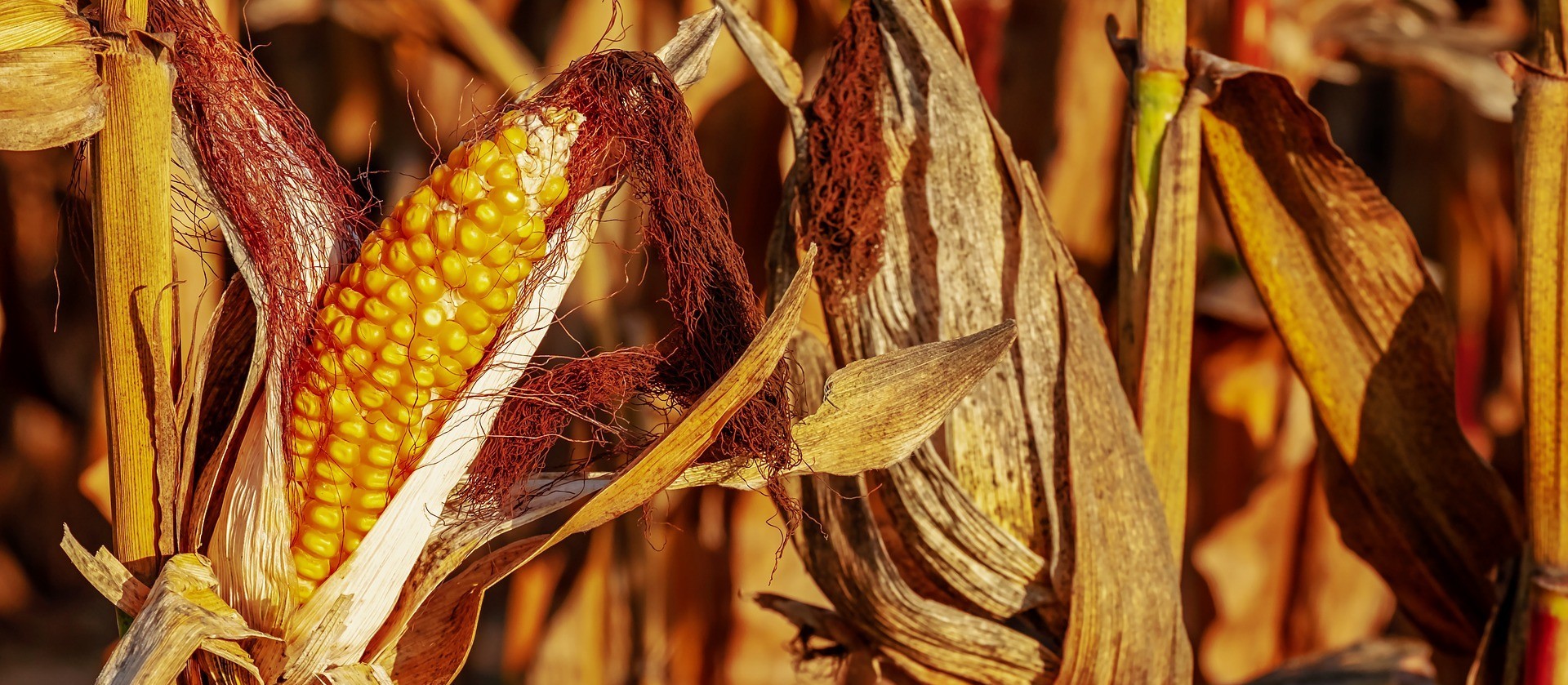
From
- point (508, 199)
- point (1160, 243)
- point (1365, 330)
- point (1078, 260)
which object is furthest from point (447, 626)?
point (1078, 260)

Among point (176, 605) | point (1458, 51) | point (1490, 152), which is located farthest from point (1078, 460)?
point (1490, 152)

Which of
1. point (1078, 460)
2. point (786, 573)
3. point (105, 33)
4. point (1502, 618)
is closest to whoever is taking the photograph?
point (105, 33)

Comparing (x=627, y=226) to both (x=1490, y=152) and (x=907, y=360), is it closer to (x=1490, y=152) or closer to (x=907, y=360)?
(x=907, y=360)

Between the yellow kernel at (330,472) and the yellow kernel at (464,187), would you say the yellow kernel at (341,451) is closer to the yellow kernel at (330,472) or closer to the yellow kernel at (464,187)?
the yellow kernel at (330,472)

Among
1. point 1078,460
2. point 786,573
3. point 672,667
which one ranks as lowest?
→ point 672,667

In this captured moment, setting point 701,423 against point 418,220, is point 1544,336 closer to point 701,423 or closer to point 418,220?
point 701,423

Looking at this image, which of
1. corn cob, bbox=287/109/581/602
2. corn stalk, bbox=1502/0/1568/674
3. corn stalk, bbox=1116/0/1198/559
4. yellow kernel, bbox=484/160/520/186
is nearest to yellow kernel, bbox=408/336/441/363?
corn cob, bbox=287/109/581/602

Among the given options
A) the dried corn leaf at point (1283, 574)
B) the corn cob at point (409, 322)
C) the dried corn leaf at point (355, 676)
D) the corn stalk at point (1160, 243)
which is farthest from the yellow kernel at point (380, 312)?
the dried corn leaf at point (1283, 574)
